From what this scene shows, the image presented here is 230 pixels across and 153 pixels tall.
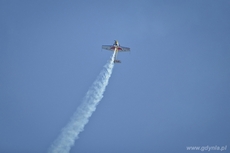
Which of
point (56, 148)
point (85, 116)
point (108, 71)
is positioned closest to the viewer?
point (56, 148)

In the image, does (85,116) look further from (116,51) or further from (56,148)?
(116,51)

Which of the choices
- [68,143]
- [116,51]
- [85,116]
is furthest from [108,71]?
[68,143]

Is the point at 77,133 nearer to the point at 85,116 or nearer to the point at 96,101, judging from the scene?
the point at 85,116

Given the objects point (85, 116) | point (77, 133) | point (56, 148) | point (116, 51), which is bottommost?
point (56, 148)

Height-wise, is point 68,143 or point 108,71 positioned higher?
point 108,71

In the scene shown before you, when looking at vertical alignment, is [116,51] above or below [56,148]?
above

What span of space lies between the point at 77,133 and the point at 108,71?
1687 centimetres

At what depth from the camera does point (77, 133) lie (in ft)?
205

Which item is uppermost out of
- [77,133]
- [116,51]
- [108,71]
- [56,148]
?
[116,51]

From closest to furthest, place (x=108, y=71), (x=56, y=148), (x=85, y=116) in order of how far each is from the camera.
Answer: (x=56, y=148) → (x=85, y=116) → (x=108, y=71)

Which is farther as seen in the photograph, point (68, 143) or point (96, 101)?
point (96, 101)

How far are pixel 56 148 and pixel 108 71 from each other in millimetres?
21642

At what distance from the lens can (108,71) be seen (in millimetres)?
72438

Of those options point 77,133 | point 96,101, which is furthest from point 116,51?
point 77,133
